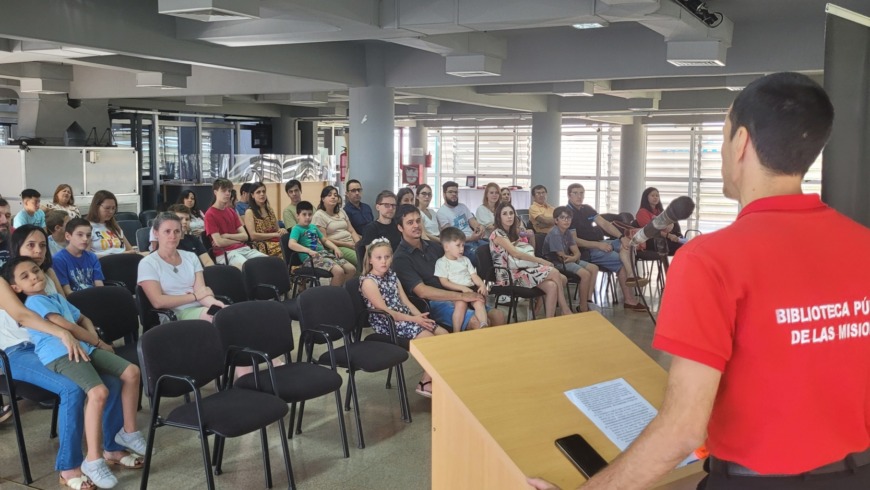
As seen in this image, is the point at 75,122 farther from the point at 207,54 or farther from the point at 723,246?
the point at 723,246

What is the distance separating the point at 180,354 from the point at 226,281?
6.59ft

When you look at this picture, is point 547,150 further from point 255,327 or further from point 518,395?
point 518,395

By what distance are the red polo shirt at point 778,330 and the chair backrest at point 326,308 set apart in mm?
3616

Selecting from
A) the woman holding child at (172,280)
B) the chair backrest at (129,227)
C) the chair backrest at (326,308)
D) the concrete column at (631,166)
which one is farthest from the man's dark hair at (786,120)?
the concrete column at (631,166)

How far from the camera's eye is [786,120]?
51.6 inches

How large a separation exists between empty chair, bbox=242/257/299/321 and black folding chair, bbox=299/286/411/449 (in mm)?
1237

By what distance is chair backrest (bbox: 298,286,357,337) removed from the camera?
4770 millimetres

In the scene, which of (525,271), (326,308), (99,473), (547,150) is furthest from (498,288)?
(547,150)

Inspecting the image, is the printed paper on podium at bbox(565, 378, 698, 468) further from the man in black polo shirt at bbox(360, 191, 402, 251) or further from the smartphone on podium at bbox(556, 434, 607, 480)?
the man in black polo shirt at bbox(360, 191, 402, 251)

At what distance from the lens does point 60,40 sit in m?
5.84

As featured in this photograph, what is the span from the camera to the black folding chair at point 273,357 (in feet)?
13.2

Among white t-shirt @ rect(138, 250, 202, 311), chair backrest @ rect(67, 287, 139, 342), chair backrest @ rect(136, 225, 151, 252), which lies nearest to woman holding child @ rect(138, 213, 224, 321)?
white t-shirt @ rect(138, 250, 202, 311)

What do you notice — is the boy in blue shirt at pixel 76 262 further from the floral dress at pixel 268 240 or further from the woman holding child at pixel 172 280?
the floral dress at pixel 268 240

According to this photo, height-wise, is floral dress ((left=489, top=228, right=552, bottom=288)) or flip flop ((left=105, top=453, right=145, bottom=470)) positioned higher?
floral dress ((left=489, top=228, right=552, bottom=288))
